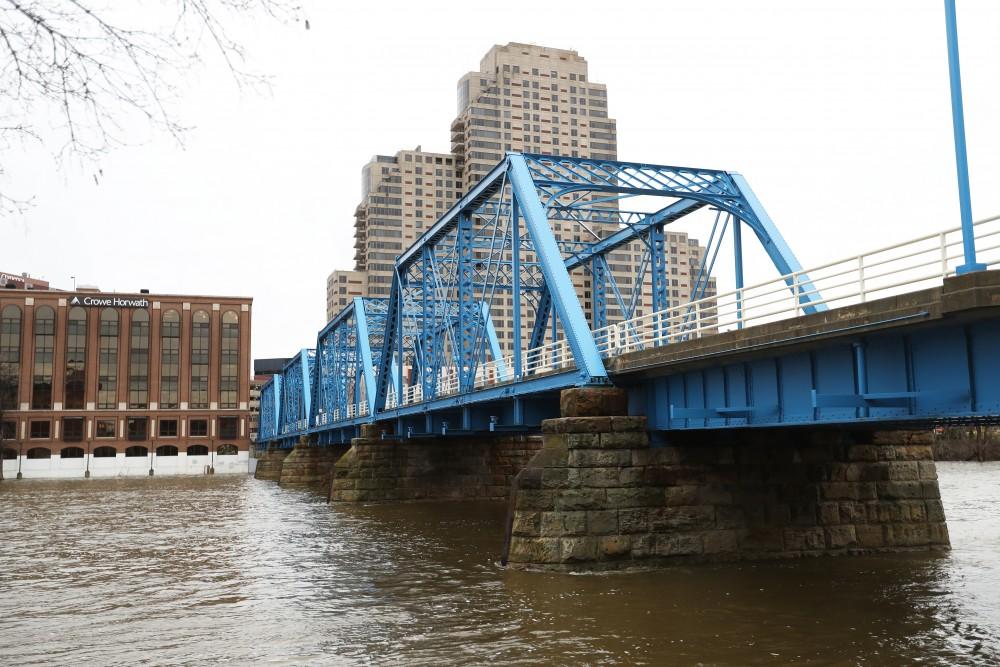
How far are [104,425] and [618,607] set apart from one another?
340 ft

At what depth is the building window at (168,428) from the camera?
4326 inches

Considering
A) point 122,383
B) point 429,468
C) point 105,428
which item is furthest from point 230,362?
point 429,468

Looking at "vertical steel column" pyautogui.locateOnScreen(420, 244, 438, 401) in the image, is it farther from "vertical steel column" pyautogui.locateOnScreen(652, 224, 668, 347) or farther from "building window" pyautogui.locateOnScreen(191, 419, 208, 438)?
"building window" pyautogui.locateOnScreen(191, 419, 208, 438)

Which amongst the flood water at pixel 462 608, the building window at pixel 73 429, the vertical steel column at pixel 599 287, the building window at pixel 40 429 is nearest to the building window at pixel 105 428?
the building window at pixel 73 429

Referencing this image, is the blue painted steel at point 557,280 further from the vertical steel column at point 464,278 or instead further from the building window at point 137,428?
the building window at point 137,428

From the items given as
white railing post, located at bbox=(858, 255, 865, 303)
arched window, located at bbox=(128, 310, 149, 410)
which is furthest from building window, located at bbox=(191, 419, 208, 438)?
white railing post, located at bbox=(858, 255, 865, 303)

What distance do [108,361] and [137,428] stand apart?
878 cm

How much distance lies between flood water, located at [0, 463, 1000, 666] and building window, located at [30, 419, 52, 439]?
84381 millimetres

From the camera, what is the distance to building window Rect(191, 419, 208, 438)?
111062 millimetres

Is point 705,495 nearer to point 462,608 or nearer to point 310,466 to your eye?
point 462,608

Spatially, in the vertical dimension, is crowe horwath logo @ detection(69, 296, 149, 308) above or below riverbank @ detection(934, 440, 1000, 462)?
above

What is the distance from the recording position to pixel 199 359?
11244 cm

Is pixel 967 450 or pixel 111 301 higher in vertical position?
pixel 111 301

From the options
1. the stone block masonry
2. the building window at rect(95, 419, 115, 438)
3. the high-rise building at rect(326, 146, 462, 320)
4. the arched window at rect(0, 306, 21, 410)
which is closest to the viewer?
the stone block masonry
